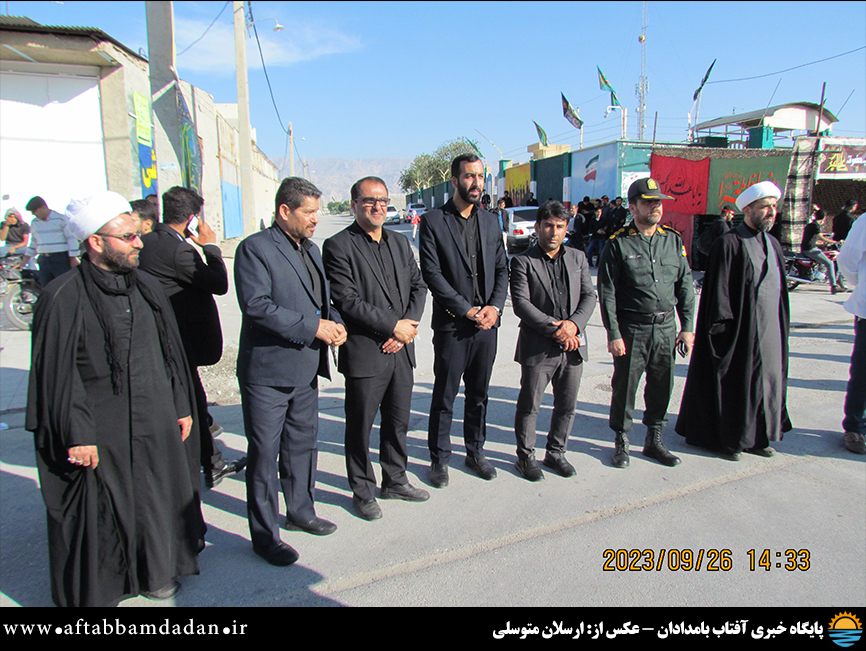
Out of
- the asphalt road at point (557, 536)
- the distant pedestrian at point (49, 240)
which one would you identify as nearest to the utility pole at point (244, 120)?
the distant pedestrian at point (49, 240)

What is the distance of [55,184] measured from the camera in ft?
37.0

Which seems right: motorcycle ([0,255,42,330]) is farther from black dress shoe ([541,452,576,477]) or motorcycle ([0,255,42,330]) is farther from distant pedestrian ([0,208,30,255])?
black dress shoe ([541,452,576,477])

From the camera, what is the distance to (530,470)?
383cm

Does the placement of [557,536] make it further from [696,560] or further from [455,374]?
[455,374]

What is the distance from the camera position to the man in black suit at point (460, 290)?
3625 millimetres

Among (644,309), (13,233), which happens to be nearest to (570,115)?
(13,233)

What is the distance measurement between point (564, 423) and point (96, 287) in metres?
3.01

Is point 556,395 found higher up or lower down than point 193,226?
lower down

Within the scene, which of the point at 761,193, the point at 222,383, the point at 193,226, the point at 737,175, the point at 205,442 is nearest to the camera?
the point at 205,442

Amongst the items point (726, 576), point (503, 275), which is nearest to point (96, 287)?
point (503, 275)

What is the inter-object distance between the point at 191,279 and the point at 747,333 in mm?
3973

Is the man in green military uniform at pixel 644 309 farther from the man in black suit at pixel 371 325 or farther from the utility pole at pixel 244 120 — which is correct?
the utility pole at pixel 244 120

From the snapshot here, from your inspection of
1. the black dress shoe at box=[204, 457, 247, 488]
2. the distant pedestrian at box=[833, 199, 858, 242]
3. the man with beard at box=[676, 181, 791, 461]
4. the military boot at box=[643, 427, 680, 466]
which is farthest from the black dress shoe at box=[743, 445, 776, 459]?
the distant pedestrian at box=[833, 199, 858, 242]

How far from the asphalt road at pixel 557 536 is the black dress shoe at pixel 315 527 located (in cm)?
4
